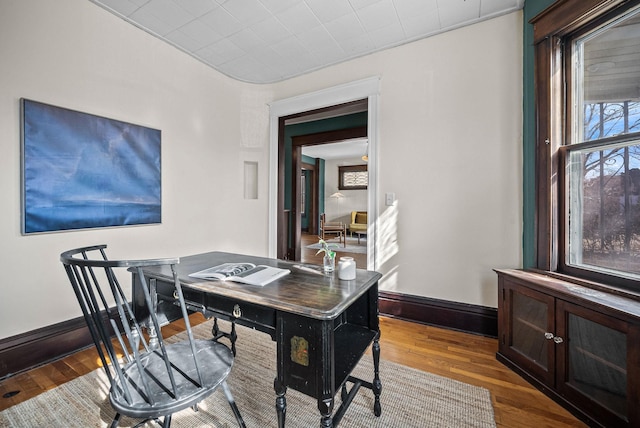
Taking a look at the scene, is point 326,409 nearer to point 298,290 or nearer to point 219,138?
point 298,290

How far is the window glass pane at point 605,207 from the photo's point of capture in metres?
1.50

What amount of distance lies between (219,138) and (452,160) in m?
2.55

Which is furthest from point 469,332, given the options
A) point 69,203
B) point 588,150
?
point 69,203

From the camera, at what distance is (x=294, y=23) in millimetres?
2377

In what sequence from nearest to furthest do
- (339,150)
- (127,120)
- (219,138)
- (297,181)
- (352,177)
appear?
1. (127,120)
2. (219,138)
3. (297,181)
4. (339,150)
5. (352,177)

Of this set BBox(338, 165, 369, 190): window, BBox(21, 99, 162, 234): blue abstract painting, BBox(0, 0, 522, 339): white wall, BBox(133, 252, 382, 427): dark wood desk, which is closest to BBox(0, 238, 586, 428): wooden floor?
BBox(0, 0, 522, 339): white wall

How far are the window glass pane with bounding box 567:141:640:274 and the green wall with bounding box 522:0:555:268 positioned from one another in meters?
0.23

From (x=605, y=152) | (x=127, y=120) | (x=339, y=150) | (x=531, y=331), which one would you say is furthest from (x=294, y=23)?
(x=339, y=150)

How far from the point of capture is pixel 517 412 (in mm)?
1458

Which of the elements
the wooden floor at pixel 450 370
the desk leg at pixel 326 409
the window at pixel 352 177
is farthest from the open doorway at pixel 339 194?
the desk leg at pixel 326 409

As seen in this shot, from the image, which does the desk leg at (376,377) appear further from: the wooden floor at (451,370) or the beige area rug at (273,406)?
the wooden floor at (451,370)

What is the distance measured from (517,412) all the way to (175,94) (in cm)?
367

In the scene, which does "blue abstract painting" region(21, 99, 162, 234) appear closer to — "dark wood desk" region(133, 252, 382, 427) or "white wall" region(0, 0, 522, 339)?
"white wall" region(0, 0, 522, 339)

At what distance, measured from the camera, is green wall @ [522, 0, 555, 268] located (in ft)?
6.66
